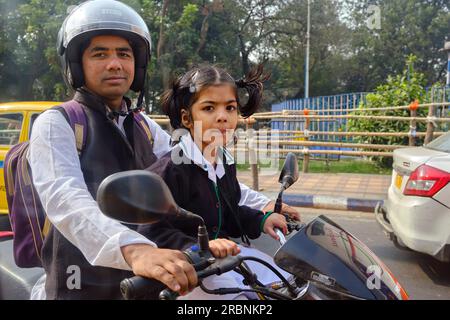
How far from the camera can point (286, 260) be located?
3.76 ft

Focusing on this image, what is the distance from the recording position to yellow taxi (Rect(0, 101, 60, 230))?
434 cm

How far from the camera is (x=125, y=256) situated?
109cm

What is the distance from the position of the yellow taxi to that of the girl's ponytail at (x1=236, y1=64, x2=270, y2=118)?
3.07 m

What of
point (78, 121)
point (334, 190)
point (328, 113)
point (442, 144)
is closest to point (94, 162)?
point (78, 121)

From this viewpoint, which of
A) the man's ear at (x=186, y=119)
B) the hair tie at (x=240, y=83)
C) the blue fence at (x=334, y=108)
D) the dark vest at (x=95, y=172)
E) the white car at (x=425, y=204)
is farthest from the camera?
the blue fence at (x=334, y=108)

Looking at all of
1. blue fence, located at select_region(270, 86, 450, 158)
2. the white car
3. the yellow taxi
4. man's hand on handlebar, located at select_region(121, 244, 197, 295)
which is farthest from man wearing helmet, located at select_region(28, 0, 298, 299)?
blue fence, located at select_region(270, 86, 450, 158)

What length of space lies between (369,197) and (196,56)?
29.9ft

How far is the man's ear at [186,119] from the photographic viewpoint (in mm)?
1676

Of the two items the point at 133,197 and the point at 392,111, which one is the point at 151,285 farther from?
the point at 392,111

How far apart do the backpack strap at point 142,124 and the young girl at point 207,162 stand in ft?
0.40

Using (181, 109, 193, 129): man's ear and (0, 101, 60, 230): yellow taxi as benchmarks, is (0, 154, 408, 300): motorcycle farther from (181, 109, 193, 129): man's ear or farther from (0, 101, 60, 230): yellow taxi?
(0, 101, 60, 230): yellow taxi

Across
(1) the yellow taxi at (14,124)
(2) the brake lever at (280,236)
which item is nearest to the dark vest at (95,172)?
(2) the brake lever at (280,236)

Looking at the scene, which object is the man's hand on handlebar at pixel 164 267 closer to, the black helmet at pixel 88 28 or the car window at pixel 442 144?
the black helmet at pixel 88 28
